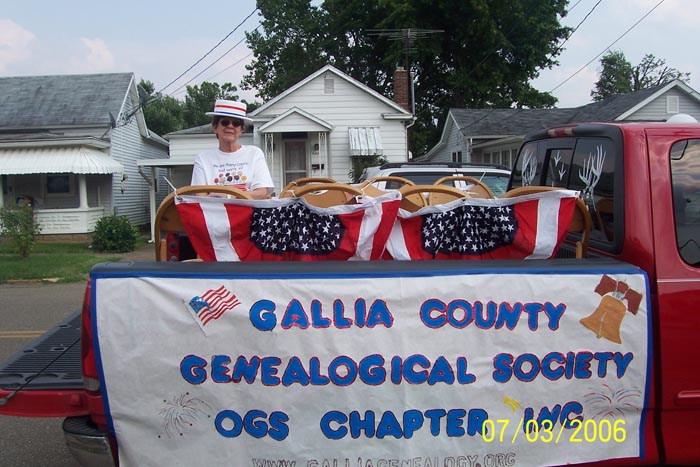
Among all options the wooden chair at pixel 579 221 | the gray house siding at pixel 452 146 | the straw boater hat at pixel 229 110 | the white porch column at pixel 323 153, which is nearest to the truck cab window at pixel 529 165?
the wooden chair at pixel 579 221

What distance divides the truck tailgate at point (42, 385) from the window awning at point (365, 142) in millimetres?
15261

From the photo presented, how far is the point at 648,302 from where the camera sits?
235 centimetres

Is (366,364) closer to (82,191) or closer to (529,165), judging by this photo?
(529,165)

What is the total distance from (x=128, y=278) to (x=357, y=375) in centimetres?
97

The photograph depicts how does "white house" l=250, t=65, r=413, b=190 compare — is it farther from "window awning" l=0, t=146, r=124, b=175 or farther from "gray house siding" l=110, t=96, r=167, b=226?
"gray house siding" l=110, t=96, r=167, b=226

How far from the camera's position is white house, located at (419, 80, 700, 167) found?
21.3 m

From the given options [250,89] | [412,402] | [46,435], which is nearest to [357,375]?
[412,402]

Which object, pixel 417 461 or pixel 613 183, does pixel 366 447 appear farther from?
pixel 613 183

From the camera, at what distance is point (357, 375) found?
2270mm

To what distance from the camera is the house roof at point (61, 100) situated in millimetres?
19953

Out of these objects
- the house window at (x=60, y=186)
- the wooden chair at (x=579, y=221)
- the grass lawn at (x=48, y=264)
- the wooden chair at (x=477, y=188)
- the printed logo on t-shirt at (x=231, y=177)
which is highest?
the house window at (x=60, y=186)

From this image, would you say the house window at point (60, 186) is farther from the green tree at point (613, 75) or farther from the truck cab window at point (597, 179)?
the green tree at point (613, 75)

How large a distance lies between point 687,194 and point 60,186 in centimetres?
2038

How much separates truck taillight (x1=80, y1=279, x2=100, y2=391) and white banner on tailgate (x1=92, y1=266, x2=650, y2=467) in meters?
0.07
